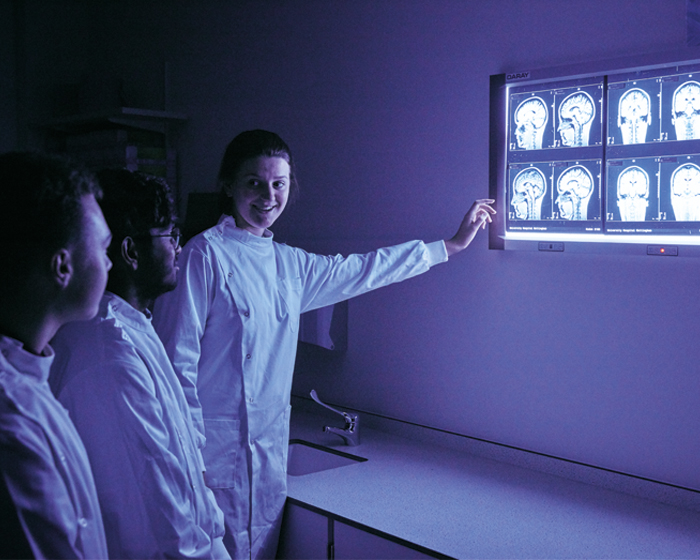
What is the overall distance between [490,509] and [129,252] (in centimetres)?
113

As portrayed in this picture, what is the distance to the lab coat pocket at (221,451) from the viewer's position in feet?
5.86

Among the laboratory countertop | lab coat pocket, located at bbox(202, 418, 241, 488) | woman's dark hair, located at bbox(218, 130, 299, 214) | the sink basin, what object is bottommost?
the sink basin

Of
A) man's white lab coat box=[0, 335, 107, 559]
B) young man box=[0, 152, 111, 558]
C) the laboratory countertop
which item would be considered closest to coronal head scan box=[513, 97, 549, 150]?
the laboratory countertop

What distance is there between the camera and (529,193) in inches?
77.7

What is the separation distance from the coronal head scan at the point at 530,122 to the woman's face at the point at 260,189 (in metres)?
0.70

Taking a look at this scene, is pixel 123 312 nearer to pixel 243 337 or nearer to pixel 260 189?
pixel 243 337

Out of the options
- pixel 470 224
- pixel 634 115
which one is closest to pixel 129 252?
pixel 470 224

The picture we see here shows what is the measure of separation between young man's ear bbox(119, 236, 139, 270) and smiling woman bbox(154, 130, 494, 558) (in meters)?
0.49

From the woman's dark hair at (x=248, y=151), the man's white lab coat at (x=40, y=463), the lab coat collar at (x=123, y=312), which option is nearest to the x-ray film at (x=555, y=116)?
the woman's dark hair at (x=248, y=151)

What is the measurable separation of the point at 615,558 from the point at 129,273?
1.20m

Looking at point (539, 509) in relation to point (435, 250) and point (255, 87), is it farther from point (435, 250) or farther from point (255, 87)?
point (255, 87)

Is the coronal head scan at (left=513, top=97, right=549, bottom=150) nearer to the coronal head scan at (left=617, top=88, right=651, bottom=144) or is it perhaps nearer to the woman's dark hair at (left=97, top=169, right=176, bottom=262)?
the coronal head scan at (left=617, top=88, right=651, bottom=144)

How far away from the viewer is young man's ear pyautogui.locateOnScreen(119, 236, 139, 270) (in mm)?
1212

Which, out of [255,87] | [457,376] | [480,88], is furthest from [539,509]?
[255,87]
